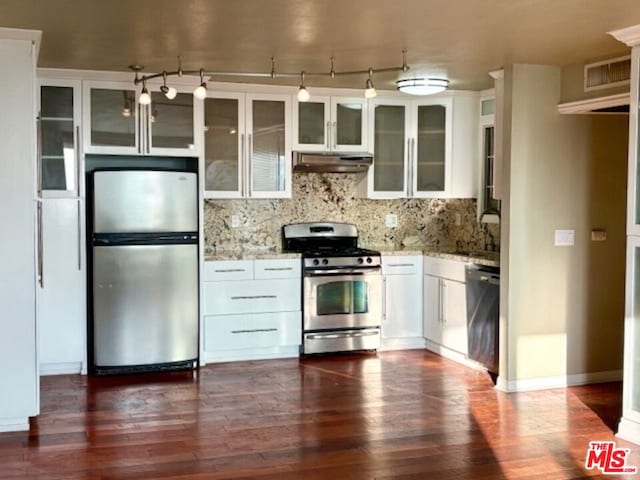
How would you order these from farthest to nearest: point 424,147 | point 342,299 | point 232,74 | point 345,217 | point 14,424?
point 345,217, point 424,147, point 342,299, point 232,74, point 14,424

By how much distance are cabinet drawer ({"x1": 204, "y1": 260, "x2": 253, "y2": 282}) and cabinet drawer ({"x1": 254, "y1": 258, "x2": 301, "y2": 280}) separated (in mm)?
77

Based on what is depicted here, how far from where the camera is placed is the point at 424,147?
22.2 feet

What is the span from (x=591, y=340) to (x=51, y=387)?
4076 mm

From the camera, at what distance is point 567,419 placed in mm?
4586

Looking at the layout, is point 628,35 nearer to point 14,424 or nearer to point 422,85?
point 422,85

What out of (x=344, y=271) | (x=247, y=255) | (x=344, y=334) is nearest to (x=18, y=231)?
(x=247, y=255)

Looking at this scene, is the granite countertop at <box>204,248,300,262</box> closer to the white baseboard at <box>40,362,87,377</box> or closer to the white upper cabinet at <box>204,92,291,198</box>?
the white upper cabinet at <box>204,92,291,198</box>

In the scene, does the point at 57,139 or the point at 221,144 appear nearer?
the point at 57,139

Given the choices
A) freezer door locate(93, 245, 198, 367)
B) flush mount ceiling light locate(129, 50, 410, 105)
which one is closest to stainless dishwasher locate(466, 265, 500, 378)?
flush mount ceiling light locate(129, 50, 410, 105)

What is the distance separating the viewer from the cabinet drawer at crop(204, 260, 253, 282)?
6023mm

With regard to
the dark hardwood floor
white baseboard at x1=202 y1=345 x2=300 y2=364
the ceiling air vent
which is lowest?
the dark hardwood floor

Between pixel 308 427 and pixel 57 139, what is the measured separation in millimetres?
3022

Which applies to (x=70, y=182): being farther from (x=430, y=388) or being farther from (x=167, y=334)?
(x=430, y=388)

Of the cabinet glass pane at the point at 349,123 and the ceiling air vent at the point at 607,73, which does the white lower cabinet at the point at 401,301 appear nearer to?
the cabinet glass pane at the point at 349,123
